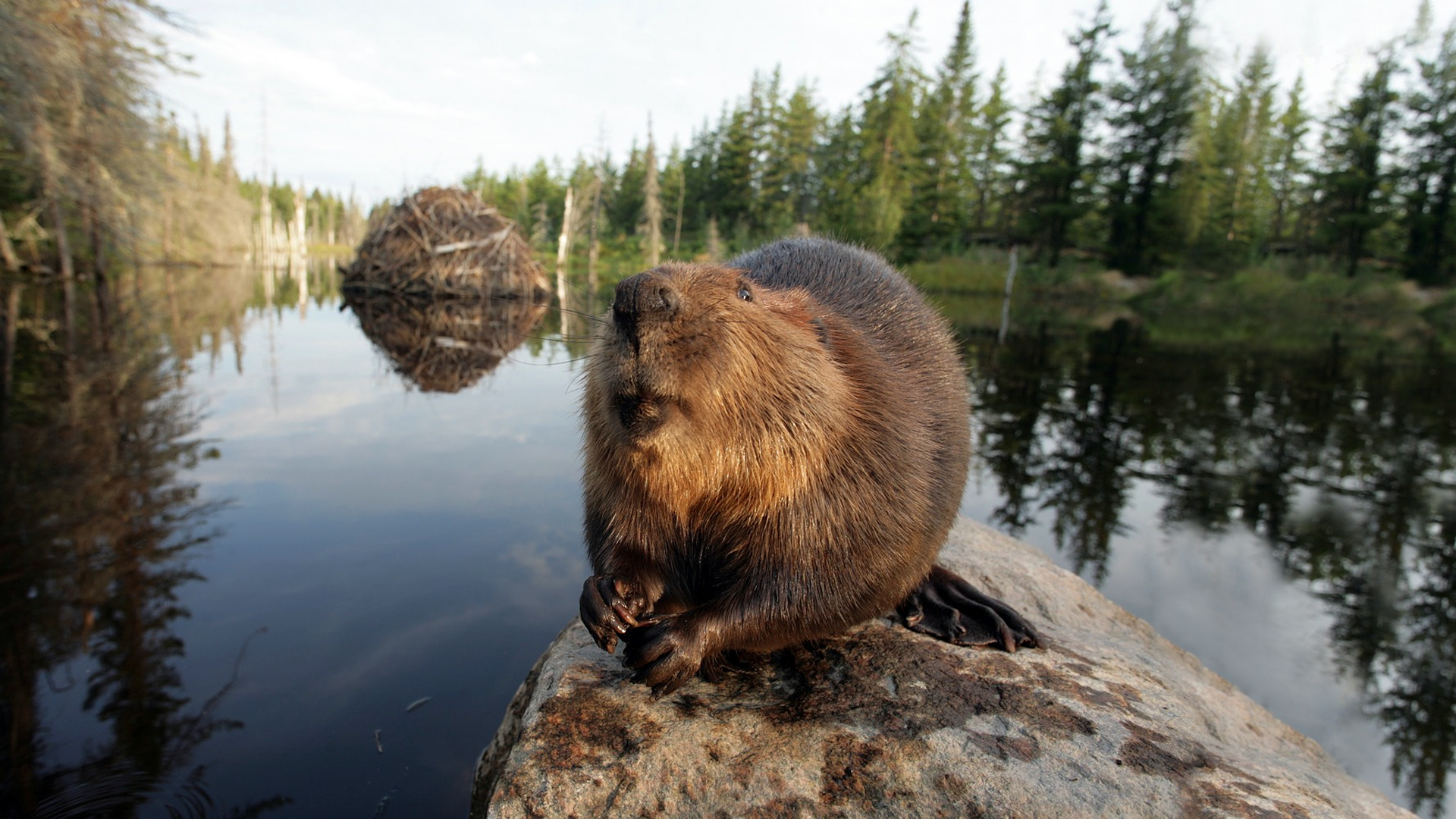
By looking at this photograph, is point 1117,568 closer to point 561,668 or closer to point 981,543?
point 981,543

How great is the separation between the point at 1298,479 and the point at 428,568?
7.35m

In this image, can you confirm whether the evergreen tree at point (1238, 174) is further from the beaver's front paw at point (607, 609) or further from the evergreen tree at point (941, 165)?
the beaver's front paw at point (607, 609)

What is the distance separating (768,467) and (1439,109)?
40867mm

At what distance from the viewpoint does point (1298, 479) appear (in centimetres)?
655

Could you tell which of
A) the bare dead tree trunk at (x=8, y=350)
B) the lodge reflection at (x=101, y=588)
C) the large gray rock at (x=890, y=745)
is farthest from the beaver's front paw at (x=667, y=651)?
the bare dead tree trunk at (x=8, y=350)

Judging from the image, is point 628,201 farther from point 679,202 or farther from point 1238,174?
point 1238,174

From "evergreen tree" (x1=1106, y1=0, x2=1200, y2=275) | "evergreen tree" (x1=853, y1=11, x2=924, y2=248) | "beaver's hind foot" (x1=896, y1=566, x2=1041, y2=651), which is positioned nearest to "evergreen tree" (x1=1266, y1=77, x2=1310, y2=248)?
"evergreen tree" (x1=1106, y1=0, x2=1200, y2=275)

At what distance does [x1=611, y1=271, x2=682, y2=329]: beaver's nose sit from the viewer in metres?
1.45

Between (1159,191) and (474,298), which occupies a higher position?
(1159,191)

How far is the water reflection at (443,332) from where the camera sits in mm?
8953

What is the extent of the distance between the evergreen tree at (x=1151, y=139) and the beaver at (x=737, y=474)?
114ft

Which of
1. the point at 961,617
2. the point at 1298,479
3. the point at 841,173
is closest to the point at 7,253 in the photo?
the point at 961,617

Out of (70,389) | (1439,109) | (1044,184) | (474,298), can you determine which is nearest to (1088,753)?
(70,389)

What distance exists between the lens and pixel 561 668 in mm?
2133
